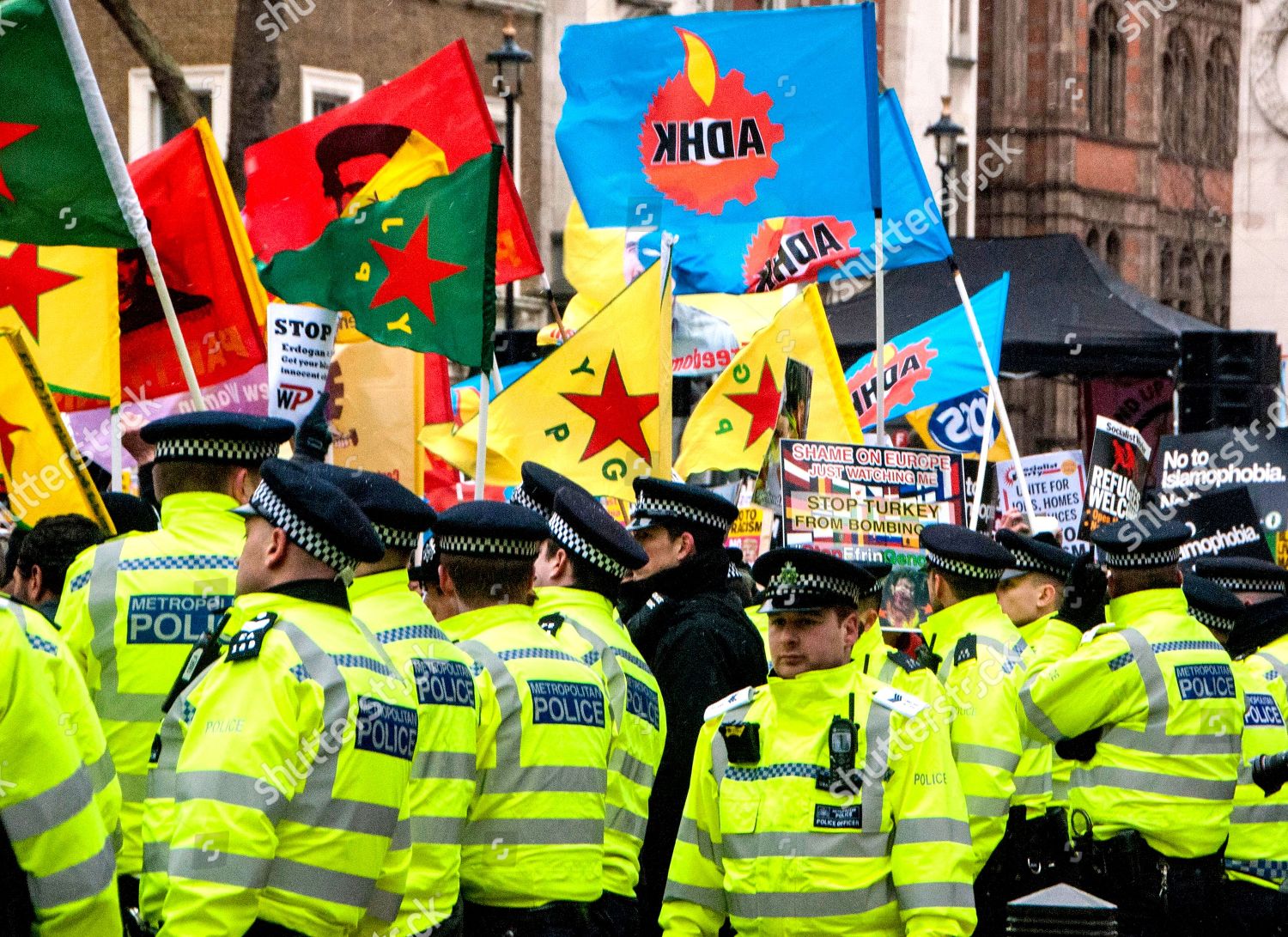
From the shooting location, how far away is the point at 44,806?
4.59 m

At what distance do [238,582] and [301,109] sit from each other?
2124 cm

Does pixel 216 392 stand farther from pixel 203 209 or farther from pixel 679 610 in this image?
pixel 679 610

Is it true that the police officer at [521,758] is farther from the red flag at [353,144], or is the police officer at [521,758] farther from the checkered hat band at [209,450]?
the red flag at [353,144]

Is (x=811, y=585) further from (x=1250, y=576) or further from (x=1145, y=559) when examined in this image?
(x=1250, y=576)

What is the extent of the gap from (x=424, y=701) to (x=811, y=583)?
1.06m

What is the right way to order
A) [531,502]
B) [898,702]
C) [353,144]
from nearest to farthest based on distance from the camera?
[898,702]
[531,502]
[353,144]

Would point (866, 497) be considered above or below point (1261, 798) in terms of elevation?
above

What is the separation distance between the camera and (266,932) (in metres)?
4.81

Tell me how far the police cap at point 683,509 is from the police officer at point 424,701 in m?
1.76

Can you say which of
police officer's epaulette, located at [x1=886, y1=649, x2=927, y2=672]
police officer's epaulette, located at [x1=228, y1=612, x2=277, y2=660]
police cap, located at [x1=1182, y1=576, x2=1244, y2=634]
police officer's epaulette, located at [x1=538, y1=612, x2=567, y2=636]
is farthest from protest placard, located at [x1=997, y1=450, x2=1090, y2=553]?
police officer's epaulette, located at [x1=228, y1=612, x2=277, y2=660]

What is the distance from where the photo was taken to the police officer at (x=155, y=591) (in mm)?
6164

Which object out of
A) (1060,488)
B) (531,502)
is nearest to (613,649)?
(531,502)

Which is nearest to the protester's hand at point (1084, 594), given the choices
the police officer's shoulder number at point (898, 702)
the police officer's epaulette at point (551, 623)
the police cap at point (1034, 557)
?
the police cap at point (1034, 557)

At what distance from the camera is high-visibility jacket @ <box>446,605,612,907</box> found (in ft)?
19.6
